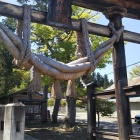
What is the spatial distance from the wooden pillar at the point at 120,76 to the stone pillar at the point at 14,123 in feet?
8.32

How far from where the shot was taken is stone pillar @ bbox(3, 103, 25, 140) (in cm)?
555

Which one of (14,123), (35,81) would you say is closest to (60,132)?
(14,123)

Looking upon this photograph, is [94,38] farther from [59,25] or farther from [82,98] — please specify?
[59,25]

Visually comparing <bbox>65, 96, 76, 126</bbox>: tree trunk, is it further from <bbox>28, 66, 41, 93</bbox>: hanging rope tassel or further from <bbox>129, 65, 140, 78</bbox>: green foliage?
<bbox>129, 65, 140, 78</bbox>: green foliage

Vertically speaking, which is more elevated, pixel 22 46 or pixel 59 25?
pixel 59 25

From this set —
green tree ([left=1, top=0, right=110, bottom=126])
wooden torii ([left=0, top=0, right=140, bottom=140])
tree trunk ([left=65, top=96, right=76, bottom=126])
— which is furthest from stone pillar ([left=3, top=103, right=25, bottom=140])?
tree trunk ([left=65, top=96, right=76, bottom=126])

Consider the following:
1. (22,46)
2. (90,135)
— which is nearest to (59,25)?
(22,46)

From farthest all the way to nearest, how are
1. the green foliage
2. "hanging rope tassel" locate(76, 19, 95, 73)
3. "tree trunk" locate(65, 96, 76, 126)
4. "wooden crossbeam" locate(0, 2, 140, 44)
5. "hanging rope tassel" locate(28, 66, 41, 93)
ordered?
the green foliage → "tree trunk" locate(65, 96, 76, 126) → "hanging rope tassel" locate(76, 19, 95, 73) → "wooden crossbeam" locate(0, 2, 140, 44) → "hanging rope tassel" locate(28, 66, 41, 93)

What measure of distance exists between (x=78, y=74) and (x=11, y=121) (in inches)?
113

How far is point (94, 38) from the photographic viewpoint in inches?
552

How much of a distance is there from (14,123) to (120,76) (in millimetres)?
2896

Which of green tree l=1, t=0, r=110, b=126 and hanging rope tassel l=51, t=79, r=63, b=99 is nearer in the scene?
hanging rope tassel l=51, t=79, r=63, b=99

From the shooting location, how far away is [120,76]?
4.60 m

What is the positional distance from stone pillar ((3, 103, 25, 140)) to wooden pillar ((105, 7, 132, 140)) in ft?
8.32
